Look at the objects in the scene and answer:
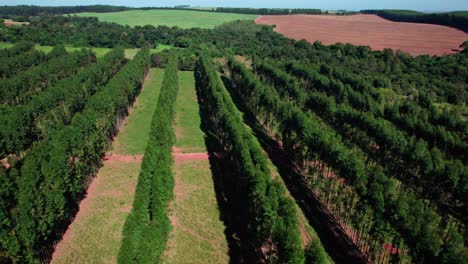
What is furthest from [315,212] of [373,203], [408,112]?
[408,112]

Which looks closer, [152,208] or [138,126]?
[152,208]

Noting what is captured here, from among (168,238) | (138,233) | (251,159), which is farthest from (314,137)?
(138,233)

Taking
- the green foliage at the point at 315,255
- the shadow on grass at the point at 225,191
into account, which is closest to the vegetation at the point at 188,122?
the shadow on grass at the point at 225,191

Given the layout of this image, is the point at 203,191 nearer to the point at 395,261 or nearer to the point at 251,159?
the point at 251,159

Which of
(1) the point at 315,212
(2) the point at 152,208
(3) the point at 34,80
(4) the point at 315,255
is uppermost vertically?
(3) the point at 34,80

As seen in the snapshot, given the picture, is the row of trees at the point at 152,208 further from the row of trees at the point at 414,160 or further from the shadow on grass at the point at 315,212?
the row of trees at the point at 414,160

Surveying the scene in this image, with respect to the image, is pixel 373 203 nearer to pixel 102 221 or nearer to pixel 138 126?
pixel 102 221

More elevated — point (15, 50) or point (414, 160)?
point (15, 50)

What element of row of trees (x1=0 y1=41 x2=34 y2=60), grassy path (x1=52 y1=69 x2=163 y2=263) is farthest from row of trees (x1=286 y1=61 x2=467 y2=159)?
row of trees (x1=0 y1=41 x2=34 y2=60)
